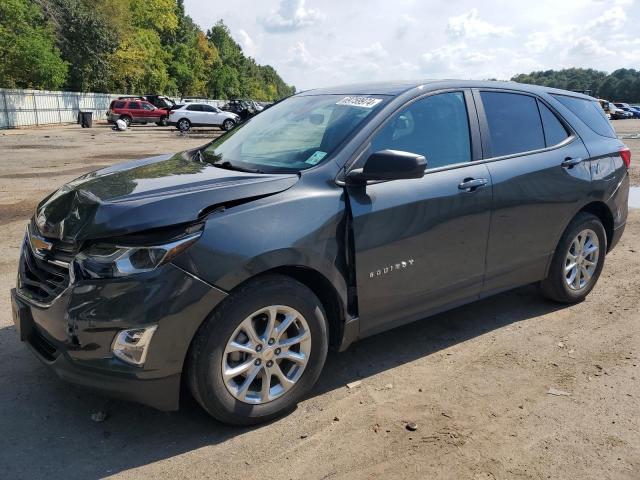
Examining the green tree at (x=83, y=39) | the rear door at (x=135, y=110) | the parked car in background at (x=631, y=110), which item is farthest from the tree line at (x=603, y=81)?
the rear door at (x=135, y=110)

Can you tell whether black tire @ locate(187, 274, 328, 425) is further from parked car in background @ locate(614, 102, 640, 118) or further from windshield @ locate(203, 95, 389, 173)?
parked car in background @ locate(614, 102, 640, 118)

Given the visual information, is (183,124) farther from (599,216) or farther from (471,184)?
(471,184)

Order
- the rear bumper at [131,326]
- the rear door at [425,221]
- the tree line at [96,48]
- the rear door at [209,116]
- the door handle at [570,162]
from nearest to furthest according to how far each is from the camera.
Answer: the rear bumper at [131,326] < the rear door at [425,221] < the door handle at [570,162] < the rear door at [209,116] < the tree line at [96,48]

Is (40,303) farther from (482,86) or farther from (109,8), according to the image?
(109,8)

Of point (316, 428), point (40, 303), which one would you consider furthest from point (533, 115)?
point (40, 303)

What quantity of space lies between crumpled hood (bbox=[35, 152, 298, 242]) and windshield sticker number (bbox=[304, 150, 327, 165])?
208mm

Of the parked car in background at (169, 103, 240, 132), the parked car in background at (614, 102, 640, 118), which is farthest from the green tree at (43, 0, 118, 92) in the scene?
the parked car in background at (614, 102, 640, 118)

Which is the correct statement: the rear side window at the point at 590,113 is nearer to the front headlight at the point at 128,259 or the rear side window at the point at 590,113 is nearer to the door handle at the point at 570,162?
the door handle at the point at 570,162

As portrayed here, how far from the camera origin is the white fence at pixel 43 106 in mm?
33969

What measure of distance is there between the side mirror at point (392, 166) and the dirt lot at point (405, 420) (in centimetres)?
130

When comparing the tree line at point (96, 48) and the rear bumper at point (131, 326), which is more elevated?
the tree line at point (96, 48)

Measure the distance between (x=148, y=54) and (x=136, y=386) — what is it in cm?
5792

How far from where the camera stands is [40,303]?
2857mm

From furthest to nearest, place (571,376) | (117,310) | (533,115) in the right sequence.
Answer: (533,115) → (571,376) → (117,310)
